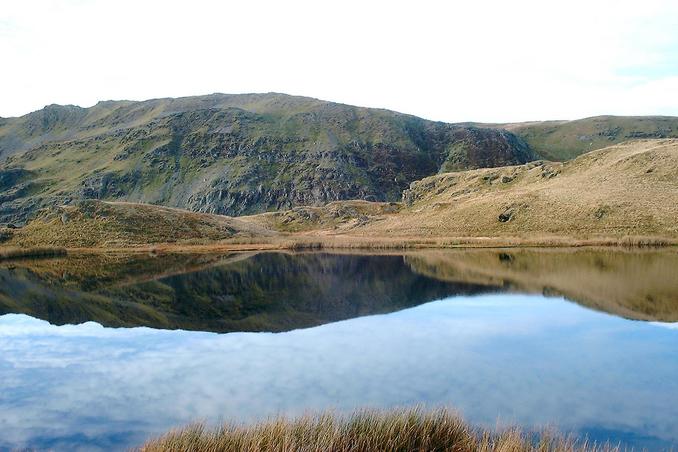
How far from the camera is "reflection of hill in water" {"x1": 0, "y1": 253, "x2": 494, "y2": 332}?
39594mm

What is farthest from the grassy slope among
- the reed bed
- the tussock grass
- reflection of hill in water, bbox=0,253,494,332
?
reflection of hill in water, bbox=0,253,494,332

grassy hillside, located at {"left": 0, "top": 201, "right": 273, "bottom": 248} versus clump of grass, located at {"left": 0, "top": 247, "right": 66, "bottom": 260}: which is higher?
grassy hillside, located at {"left": 0, "top": 201, "right": 273, "bottom": 248}

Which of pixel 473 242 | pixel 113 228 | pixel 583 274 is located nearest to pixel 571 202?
pixel 473 242

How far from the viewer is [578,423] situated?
1745 centimetres

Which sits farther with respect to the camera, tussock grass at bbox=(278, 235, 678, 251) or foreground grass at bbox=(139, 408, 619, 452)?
tussock grass at bbox=(278, 235, 678, 251)

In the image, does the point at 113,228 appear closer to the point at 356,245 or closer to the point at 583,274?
the point at 356,245

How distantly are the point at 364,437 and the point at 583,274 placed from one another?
4514cm

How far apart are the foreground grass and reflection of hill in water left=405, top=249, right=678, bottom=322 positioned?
80.9ft

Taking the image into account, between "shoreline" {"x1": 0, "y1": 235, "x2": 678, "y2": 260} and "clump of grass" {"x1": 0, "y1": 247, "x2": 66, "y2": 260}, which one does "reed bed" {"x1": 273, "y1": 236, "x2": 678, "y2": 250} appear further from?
"clump of grass" {"x1": 0, "y1": 247, "x2": 66, "y2": 260}

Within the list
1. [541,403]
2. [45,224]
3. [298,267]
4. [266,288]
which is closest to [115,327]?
[266,288]

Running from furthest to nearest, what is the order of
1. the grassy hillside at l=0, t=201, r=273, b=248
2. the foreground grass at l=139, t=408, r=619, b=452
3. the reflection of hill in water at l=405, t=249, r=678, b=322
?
the grassy hillside at l=0, t=201, r=273, b=248 → the reflection of hill in water at l=405, t=249, r=678, b=322 → the foreground grass at l=139, t=408, r=619, b=452

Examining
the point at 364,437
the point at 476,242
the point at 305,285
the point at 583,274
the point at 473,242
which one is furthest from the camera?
the point at 473,242

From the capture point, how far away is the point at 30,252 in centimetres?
9075

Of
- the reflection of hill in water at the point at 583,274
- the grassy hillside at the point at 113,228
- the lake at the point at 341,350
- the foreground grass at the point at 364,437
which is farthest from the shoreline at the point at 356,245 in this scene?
the foreground grass at the point at 364,437
